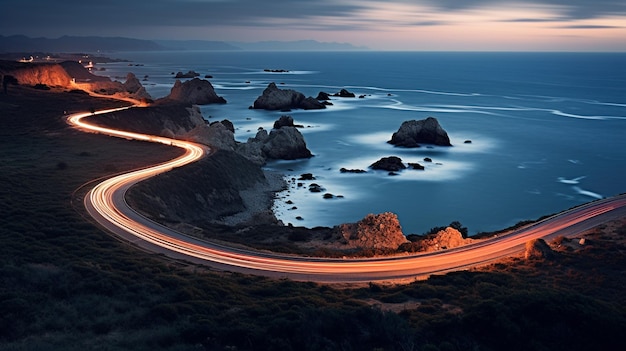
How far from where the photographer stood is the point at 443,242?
32.3 metres

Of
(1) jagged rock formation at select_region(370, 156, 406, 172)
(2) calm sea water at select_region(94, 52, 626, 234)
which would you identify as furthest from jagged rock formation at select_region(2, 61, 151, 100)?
(1) jagged rock formation at select_region(370, 156, 406, 172)

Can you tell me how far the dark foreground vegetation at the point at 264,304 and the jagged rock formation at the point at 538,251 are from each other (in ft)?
2.04

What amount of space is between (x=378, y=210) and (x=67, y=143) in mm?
32321

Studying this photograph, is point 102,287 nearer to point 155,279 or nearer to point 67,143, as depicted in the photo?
point 155,279

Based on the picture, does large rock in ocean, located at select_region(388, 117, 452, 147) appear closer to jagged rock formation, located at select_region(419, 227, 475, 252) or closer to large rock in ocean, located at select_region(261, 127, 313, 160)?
large rock in ocean, located at select_region(261, 127, 313, 160)

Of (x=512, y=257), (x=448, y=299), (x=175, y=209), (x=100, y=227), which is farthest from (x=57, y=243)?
(x=512, y=257)

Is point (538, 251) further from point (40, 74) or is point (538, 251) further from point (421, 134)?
point (40, 74)

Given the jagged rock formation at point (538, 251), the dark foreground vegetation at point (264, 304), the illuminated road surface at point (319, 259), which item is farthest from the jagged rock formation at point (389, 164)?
the jagged rock formation at point (538, 251)

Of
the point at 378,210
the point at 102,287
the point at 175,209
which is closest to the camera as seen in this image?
the point at 102,287

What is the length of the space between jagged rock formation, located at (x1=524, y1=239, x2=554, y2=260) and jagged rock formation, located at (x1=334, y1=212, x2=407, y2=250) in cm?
804

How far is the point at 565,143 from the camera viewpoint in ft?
276

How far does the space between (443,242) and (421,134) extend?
5010 cm

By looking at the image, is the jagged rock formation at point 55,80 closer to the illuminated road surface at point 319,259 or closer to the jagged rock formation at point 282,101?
the jagged rock formation at point 282,101

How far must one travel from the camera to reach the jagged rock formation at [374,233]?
34.5 meters
